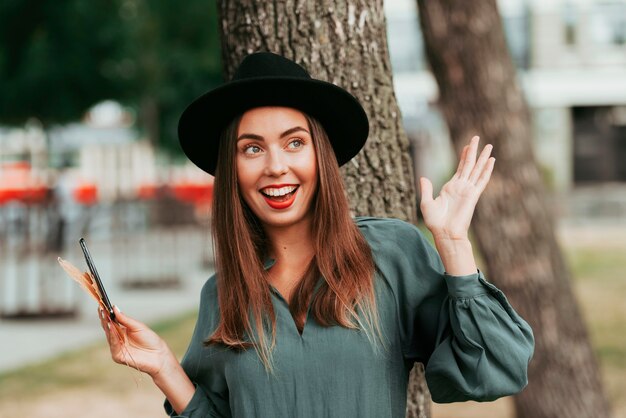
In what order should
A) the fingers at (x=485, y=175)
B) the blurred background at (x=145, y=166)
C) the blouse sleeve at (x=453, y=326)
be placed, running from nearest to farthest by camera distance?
the blouse sleeve at (x=453, y=326) < the fingers at (x=485, y=175) < the blurred background at (x=145, y=166)

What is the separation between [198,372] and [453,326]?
2.22ft

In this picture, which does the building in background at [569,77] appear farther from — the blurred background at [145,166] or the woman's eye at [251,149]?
the woman's eye at [251,149]

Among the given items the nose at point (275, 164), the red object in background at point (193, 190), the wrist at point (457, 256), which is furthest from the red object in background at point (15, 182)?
the wrist at point (457, 256)

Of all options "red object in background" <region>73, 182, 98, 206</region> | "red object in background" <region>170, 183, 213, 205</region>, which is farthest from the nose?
"red object in background" <region>73, 182, 98, 206</region>

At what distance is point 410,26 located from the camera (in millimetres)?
33031

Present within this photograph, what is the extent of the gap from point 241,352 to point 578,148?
32.4 metres

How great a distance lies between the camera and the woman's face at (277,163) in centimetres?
226

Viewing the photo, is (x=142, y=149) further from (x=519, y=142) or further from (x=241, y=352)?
(x=241, y=352)

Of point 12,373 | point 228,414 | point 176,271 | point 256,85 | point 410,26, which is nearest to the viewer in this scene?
point 256,85

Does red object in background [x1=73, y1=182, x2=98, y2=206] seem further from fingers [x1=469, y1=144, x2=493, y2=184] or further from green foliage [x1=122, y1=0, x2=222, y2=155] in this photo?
fingers [x1=469, y1=144, x2=493, y2=184]

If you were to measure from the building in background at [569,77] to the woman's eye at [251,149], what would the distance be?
29.8 meters

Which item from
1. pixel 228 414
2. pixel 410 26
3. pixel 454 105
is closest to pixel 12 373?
pixel 454 105

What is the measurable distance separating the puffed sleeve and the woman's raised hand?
2.5 inches

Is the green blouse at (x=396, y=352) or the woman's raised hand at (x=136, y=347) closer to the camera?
the green blouse at (x=396, y=352)
